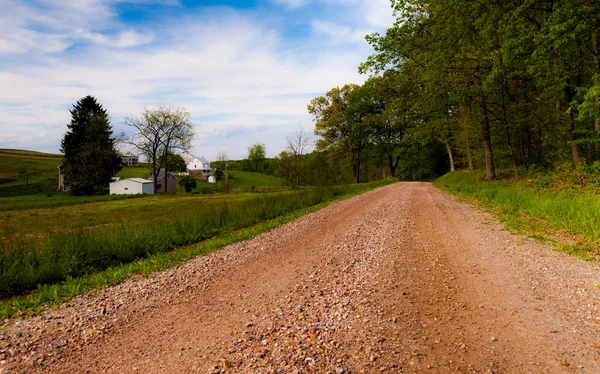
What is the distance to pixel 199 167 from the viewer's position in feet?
368

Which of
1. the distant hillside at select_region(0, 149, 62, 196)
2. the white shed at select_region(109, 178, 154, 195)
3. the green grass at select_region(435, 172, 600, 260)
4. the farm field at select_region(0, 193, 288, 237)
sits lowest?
the farm field at select_region(0, 193, 288, 237)

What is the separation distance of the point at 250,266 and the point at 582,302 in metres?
5.22

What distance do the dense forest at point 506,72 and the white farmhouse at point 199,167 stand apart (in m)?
91.6

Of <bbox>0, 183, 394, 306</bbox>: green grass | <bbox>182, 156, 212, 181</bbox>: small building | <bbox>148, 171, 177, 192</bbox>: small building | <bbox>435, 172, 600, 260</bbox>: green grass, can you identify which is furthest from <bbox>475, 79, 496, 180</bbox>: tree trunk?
<bbox>182, 156, 212, 181</bbox>: small building

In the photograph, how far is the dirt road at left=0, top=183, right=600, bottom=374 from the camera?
2912 millimetres

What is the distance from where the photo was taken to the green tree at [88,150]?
169 ft

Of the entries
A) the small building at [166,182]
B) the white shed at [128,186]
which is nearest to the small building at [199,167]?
the small building at [166,182]

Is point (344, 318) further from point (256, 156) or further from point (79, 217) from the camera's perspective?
point (256, 156)

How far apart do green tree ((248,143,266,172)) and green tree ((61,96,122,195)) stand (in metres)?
64.0

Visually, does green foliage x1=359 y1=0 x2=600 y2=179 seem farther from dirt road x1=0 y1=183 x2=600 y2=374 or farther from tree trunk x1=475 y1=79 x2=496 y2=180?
dirt road x1=0 y1=183 x2=600 y2=374

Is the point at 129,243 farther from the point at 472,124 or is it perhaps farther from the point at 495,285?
the point at 472,124

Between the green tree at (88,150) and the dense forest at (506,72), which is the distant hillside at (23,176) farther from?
the dense forest at (506,72)

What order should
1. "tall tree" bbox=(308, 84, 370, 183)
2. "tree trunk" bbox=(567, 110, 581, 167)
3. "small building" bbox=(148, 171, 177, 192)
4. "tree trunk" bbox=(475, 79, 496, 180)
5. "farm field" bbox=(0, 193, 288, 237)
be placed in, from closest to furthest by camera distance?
"tree trunk" bbox=(567, 110, 581, 167) → "farm field" bbox=(0, 193, 288, 237) → "tree trunk" bbox=(475, 79, 496, 180) → "tall tree" bbox=(308, 84, 370, 183) → "small building" bbox=(148, 171, 177, 192)

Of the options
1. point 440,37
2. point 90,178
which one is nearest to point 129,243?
Result: point 440,37
